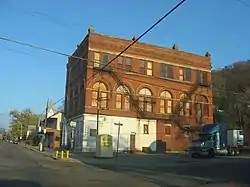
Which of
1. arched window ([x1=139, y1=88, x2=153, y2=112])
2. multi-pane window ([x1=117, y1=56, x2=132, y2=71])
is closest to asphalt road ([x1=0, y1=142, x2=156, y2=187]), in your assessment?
multi-pane window ([x1=117, y1=56, x2=132, y2=71])

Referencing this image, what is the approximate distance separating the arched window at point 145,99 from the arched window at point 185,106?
5.43 metres

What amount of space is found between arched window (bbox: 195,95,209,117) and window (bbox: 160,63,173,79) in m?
5.88

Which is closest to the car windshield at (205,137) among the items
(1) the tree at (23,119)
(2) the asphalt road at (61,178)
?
(2) the asphalt road at (61,178)

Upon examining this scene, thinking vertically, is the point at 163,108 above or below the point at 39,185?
above

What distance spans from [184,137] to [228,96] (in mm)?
22351

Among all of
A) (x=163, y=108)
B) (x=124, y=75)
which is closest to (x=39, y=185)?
(x=124, y=75)

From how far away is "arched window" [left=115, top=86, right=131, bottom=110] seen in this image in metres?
50.4

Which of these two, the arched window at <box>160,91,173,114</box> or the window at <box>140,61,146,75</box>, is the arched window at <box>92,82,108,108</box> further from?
the arched window at <box>160,91,173,114</box>

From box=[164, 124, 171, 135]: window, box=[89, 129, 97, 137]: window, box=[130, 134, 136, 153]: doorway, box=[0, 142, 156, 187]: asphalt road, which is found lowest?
box=[0, 142, 156, 187]: asphalt road

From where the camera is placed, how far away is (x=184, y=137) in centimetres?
5556

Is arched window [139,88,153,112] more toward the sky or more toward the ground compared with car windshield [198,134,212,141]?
more toward the sky

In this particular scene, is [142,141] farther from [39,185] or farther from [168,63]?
[39,185]

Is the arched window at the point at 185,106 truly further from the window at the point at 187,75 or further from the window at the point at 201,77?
the window at the point at 201,77

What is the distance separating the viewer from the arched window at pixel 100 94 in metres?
48.9
